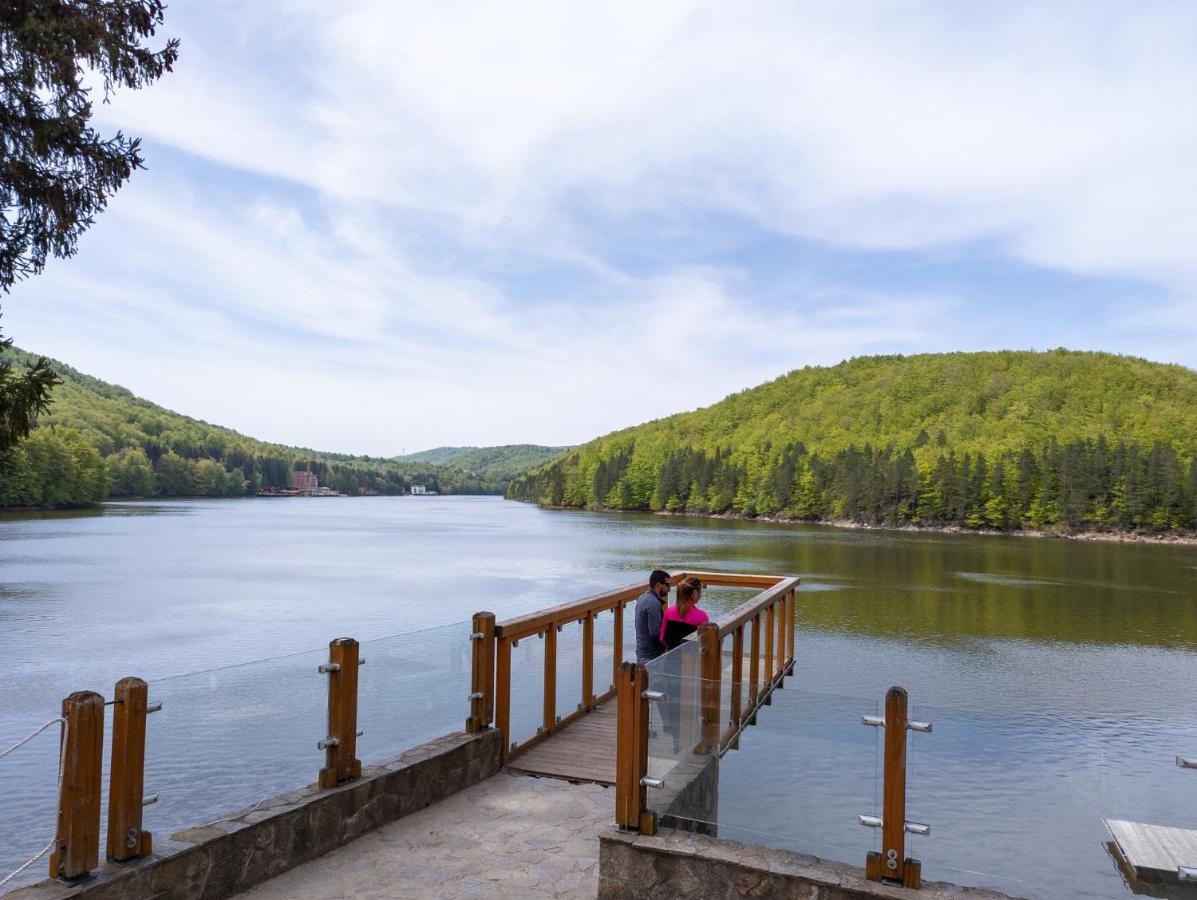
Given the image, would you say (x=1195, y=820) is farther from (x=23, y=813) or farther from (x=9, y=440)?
(x=23, y=813)

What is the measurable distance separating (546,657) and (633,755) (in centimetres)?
287

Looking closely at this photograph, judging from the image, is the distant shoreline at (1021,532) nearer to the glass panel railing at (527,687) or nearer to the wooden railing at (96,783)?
the glass panel railing at (527,687)

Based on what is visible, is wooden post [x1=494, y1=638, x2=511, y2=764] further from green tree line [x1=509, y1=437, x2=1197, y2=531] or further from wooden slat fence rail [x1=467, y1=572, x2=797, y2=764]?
green tree line [x1=509, y1=437, x2=1197, y2=531]

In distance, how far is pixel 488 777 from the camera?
6707 millimetres

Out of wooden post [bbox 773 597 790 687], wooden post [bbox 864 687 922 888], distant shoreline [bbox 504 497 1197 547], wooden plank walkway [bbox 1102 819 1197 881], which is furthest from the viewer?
distant shoreline [bbox 504 497 1197 547]

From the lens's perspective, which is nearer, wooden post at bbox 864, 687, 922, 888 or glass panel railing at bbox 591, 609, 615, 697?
wooden post at bbox 864, 687, 922, 888

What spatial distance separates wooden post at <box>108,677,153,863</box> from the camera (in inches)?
167

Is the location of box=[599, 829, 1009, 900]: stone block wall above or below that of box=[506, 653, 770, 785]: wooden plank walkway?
above

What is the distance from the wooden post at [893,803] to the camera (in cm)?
427

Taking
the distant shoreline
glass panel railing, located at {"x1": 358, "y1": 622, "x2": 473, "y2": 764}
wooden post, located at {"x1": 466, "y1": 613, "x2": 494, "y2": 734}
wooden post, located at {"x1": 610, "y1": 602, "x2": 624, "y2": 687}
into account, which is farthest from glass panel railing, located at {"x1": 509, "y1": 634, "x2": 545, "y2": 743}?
the distant shoreline

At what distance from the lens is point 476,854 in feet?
17.2

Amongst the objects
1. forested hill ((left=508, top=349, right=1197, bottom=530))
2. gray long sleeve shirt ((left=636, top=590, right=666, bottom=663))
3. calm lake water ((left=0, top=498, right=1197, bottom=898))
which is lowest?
calm lake water ((left=0, top=498, right=1197, bottom=898))

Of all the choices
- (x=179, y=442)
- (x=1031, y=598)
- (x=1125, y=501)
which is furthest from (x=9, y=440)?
(x=179, y=442)

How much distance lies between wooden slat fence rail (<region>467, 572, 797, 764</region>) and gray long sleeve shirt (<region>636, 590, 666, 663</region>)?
535 mm
